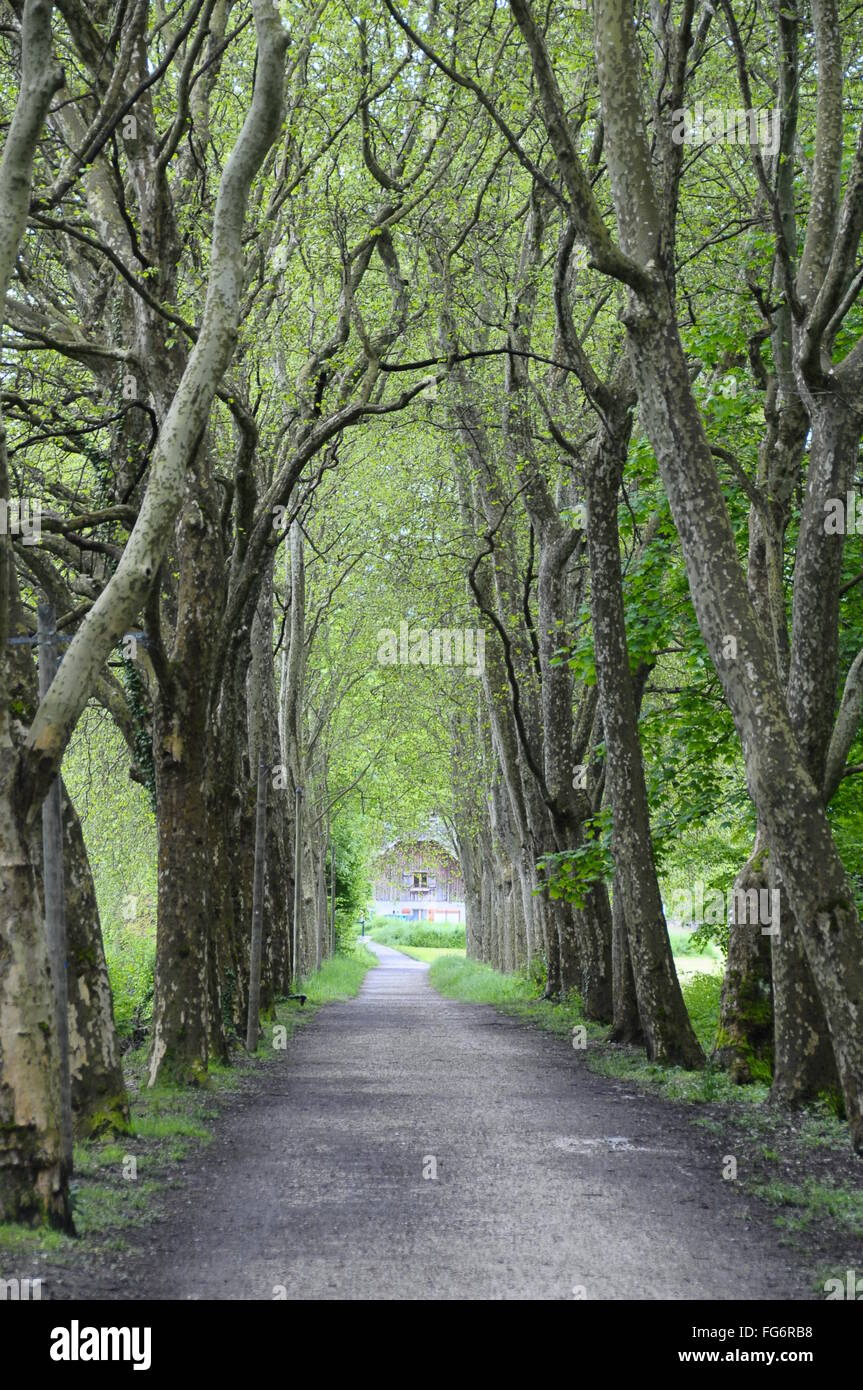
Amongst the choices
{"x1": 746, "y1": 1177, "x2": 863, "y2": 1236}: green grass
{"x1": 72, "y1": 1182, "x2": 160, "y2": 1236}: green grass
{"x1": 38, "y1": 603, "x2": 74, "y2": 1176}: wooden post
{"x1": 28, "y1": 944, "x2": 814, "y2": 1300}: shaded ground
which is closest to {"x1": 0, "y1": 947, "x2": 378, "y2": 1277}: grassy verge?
{"x1": 72, "y1": 1182, "x2": 160, "y2": 1236}: green grass

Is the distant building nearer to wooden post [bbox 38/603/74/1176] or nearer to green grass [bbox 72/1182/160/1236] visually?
green grass [bbox 72/1182/160/1236]

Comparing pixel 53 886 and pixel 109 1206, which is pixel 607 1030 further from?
pixel 53 886

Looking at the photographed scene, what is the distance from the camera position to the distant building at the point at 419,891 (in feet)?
384

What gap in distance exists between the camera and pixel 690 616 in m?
16.4

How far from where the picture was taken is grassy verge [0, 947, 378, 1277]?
6531mm

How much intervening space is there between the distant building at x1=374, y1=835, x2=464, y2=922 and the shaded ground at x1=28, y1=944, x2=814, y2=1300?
92966 mm

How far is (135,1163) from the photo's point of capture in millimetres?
8633

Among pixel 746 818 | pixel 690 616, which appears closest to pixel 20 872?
pixel 690 616

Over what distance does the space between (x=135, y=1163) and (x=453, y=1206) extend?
7.28 feet

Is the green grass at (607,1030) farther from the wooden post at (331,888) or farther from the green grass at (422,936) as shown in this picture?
the green grass at (422,936)

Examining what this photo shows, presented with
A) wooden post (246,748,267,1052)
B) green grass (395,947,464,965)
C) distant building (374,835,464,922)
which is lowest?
green grass (395,947,464,965)

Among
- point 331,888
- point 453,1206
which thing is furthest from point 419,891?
point 453,1206

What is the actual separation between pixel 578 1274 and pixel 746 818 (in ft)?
42.2

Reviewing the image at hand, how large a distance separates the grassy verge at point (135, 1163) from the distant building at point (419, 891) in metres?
92.0
